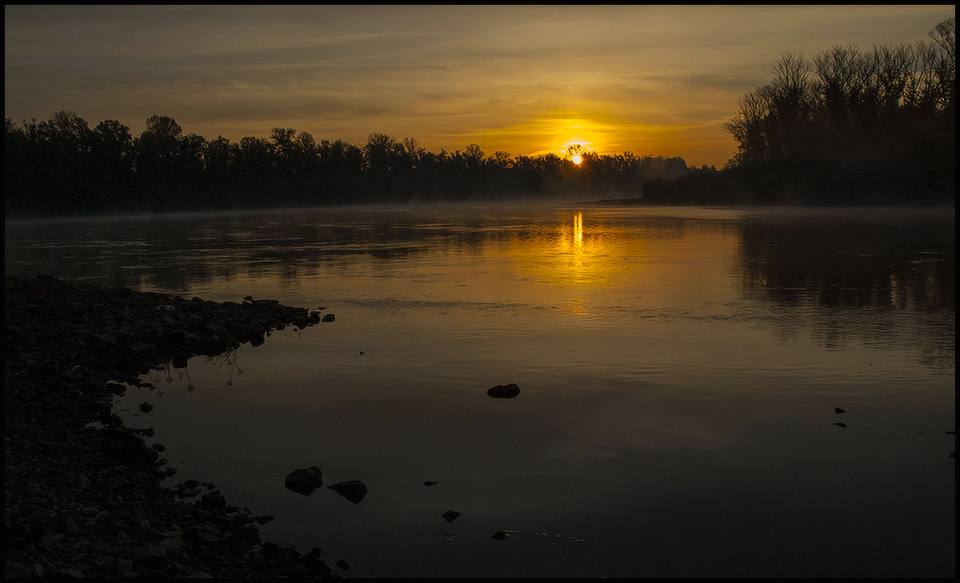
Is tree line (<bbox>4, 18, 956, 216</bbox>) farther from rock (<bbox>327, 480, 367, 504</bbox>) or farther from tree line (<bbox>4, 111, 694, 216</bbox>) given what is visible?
rock (<bbox>327, 480, 367, 504</bbox>)

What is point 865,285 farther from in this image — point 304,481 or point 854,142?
point 854,142

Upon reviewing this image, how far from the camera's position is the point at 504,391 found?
827cm

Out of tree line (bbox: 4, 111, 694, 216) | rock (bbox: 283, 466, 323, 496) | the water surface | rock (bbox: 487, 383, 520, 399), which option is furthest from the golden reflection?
tree line (bbox: 4, 111, 694, 216)

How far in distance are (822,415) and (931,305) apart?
7.80 metres

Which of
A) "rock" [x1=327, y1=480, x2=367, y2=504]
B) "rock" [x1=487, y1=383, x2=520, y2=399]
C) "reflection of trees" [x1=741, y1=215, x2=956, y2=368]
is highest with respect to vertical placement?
"reflection of trees" [x1=741, y1=215, x2=956, y2=368]

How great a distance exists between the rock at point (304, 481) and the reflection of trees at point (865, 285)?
778cm

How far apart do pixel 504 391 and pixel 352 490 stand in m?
2.82

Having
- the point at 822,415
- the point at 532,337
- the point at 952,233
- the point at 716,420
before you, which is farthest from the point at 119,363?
the point at 952,233

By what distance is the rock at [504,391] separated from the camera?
8242mm

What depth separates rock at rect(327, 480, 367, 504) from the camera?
226 inches

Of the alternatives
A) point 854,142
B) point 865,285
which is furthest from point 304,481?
point 854,142

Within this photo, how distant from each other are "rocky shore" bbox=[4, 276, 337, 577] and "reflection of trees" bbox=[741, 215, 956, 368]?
8611 mm

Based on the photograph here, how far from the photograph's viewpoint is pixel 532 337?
1141 centimetres

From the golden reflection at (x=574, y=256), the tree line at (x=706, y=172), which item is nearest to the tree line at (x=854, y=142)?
the tree line at (x=706, y=172)
